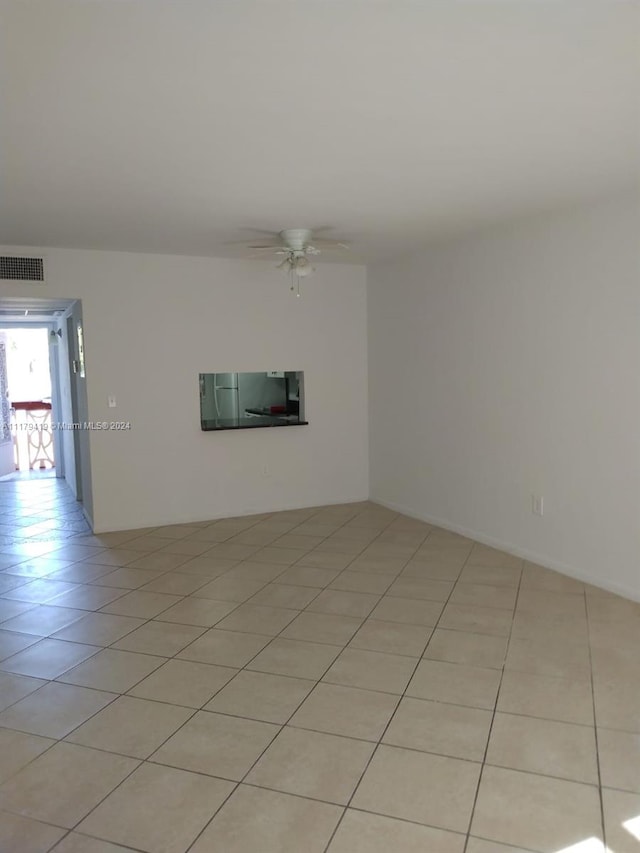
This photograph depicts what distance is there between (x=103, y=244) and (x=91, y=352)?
2.94ft

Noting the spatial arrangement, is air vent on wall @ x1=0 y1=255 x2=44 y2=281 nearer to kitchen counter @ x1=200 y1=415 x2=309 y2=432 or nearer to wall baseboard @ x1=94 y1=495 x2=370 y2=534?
kitchen counter @ x1=200 y1=415 x2=309 y2=432

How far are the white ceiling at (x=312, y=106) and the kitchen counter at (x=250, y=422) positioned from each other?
88.1 inches

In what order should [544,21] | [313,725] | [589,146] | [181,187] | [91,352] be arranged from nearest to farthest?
[544,21], [313,725], [589,146], [181,187], [91,352]

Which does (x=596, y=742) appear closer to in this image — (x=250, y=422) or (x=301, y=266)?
(x=301, y=266)

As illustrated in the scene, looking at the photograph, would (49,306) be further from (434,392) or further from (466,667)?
(466,667)

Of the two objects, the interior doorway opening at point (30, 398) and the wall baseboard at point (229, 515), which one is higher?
the interior doorway opening at point (30, 398)

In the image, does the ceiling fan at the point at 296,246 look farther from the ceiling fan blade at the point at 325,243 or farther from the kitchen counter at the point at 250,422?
the kitchen counter at the point at 250,422

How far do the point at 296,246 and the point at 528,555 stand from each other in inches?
108

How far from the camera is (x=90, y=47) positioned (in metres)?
1.84

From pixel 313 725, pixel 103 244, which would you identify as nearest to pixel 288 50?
pixel 313 725

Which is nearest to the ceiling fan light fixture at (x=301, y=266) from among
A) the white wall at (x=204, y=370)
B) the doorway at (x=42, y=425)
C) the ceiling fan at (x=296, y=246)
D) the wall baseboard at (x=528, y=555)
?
the ceiling fan at (x=296, y=246)

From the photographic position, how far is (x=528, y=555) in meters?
4.37

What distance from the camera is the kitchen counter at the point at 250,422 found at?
573 centimetres

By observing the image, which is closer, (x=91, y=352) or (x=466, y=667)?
(x=466, y=667)
